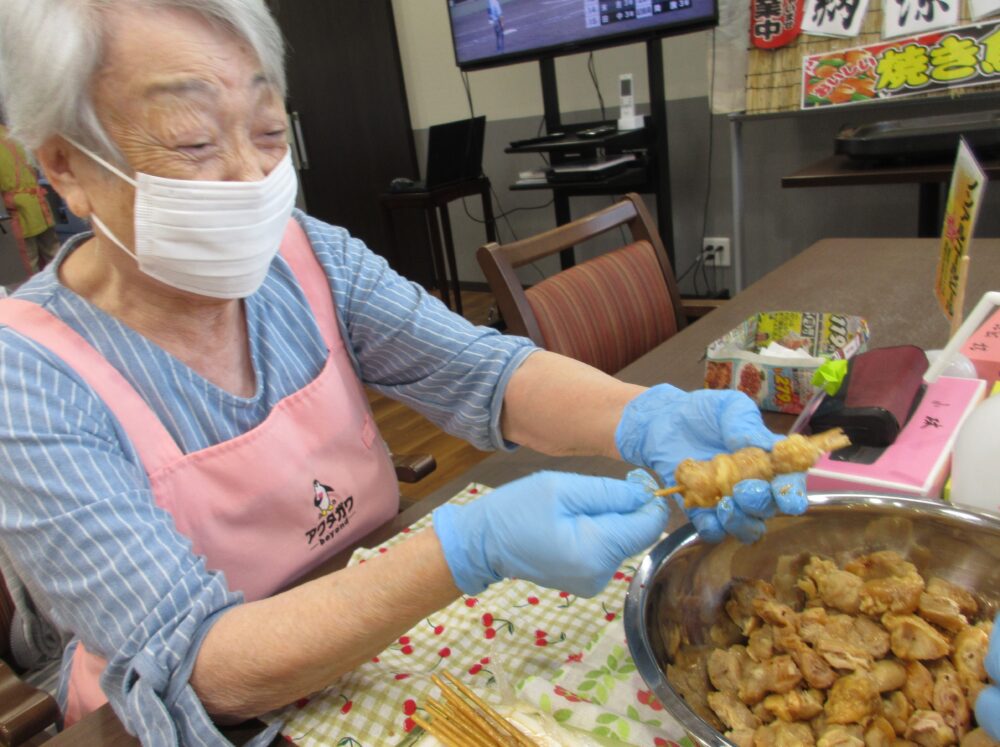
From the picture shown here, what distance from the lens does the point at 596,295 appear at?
1723 millimetres

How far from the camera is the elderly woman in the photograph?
0.76 metres

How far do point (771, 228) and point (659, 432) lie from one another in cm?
327

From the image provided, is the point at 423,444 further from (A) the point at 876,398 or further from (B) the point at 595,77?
(A) the point at 876,398

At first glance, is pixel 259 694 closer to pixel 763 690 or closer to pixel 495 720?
pixel 495 720

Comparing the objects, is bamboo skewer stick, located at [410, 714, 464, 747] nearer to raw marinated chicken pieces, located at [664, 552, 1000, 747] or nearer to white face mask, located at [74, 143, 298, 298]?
raw marinated chicken pieces, located at [664, 552, 1000, 747]

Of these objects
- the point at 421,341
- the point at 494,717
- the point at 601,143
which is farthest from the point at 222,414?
the point at 601,143

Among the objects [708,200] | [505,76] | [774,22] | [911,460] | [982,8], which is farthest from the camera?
[505,76]

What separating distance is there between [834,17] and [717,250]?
142 centimetres

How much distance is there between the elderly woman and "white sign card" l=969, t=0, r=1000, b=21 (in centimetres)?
246

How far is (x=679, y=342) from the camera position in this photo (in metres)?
1.52

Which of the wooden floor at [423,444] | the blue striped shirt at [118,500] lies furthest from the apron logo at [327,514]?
the wooden floor at [423,444]

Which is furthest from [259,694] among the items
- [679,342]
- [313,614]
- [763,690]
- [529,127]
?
[529,127]

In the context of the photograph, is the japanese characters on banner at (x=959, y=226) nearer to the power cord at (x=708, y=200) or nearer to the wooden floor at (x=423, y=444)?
the wooden floor at (x=423, y=444)

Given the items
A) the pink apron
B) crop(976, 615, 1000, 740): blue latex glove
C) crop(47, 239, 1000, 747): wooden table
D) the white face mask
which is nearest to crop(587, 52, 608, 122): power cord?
crop(47, 239, 1000, 747): wooden table
